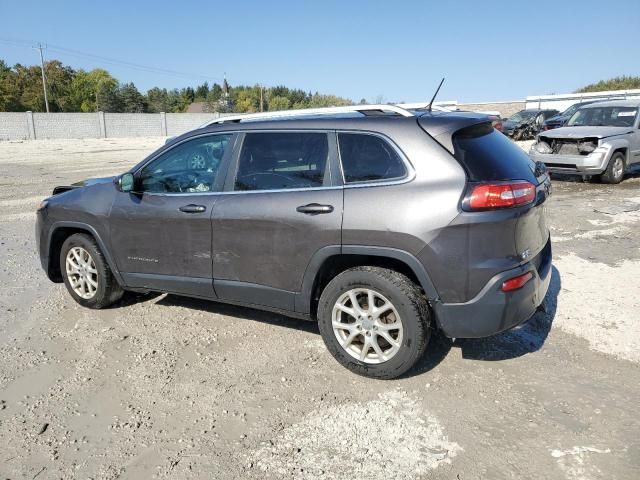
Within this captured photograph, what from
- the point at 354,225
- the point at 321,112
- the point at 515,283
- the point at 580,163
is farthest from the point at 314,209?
the point at 580,163

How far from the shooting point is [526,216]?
132 inches

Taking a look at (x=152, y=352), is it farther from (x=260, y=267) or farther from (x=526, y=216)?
(x=526, y=216)

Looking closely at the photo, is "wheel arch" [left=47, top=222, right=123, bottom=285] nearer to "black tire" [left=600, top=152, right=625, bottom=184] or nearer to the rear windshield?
the rear windshield

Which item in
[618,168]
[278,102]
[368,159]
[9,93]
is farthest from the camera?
[278,102]

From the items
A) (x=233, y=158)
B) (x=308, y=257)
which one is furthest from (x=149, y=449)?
(x=233, y=158)

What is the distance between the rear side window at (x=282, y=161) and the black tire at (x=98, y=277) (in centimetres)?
170

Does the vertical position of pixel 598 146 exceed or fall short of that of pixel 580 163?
it exceeds it

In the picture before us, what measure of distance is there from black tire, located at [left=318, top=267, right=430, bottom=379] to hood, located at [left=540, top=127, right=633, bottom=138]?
9.96m

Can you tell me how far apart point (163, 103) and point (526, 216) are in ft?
363

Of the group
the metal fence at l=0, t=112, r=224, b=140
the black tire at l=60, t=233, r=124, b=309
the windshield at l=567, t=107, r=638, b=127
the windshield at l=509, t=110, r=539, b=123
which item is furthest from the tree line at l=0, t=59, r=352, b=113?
the black tire at l=60, t=233, r=124, b=309

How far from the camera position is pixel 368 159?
138 inches

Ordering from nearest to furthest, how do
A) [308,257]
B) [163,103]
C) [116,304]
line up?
1. [308,257]
2. [116,304]
3. [163,103]

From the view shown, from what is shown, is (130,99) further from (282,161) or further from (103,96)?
(282,161)

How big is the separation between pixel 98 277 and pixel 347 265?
253 centimetres
